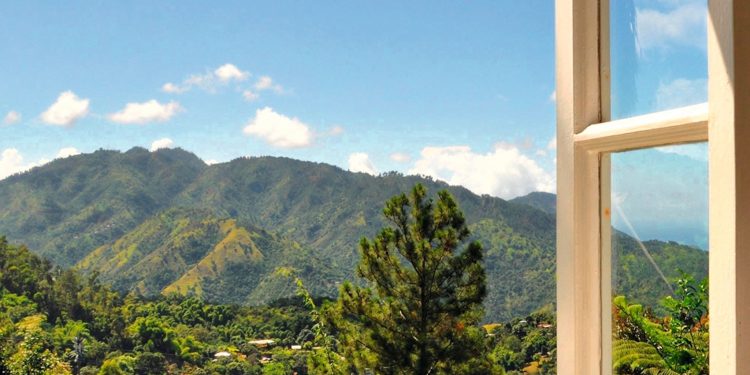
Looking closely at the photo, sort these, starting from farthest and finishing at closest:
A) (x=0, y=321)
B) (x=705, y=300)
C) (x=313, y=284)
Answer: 1. (x=313, y=284)
2. (x=0, y=321)
3. (x=705, y=300)

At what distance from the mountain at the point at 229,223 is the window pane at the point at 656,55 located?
700 centimetres

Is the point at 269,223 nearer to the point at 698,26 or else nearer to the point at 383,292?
the point at 383,292

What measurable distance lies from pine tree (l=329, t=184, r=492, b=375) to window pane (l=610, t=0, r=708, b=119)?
10.2ft

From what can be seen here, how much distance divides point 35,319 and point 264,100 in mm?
7935

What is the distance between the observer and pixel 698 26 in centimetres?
37

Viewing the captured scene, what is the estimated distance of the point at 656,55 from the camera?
0.41 meters

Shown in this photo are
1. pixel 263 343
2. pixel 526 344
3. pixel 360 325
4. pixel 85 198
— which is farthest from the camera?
pixel 85 198

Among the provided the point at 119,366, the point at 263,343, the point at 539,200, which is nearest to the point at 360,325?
the point at 263,343

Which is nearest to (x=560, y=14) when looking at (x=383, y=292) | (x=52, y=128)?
(x=383, y=292)

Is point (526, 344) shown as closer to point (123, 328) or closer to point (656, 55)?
point (123, 328)

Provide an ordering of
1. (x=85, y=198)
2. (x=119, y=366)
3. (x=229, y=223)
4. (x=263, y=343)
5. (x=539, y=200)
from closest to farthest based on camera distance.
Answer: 1. (x=263, y=343)
2. (x=119, y=366)
3. (x=539, y=200)
4. (x=229, y=223)
5. (x=85, y=198)

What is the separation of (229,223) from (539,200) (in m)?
4.59

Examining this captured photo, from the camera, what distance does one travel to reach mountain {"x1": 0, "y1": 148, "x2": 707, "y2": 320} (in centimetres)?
843

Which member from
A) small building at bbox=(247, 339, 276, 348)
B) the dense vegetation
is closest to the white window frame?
the dense vegetation
